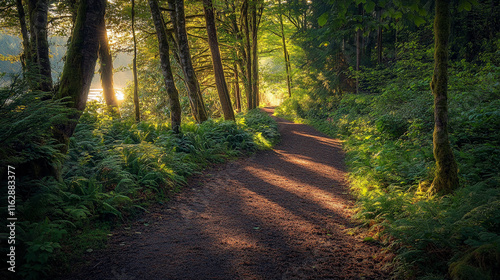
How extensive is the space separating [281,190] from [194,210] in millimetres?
2332

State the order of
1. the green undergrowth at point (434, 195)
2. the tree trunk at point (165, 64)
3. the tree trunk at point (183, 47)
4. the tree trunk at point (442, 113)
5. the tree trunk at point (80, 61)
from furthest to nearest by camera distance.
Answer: the tree trunk at point (183, 47) → the tree trunk at point (165, 64) → the tree trunk at point (80, 61) → the tree trunk at point (442, 113) → the green undergrowth at point (434, 195)

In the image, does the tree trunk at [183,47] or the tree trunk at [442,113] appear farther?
the tree trunk at [183,47]

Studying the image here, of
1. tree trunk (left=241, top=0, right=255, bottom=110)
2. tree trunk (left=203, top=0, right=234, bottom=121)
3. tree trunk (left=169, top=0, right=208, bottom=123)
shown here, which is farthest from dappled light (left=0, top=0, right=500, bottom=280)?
tree trunk (left=241, top=0, right=255, bottom=110)

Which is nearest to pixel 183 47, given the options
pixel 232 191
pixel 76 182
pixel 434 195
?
pixel 232 191

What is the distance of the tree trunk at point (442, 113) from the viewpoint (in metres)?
3.93

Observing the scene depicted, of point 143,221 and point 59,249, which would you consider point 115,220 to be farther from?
point 59,249

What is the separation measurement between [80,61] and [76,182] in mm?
2247

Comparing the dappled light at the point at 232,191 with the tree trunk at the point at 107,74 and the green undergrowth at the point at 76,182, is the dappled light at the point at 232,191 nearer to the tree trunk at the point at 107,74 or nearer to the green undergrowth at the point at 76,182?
the green undergrowth at the point at 76,182

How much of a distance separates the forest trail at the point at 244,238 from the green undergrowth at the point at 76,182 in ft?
1.08

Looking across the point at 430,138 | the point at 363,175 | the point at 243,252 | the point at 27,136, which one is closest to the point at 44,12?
the point at 27,136

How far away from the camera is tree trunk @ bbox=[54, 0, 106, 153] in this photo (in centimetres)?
467

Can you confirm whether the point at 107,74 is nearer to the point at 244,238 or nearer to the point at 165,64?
the point at 165,64

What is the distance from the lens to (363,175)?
6.31 m

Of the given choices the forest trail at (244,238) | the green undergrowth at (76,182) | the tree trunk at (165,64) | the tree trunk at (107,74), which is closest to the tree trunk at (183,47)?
the tree trunk at (165,64)
